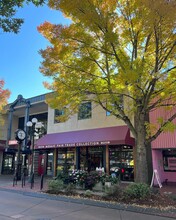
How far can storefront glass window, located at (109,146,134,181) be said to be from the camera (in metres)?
17.0

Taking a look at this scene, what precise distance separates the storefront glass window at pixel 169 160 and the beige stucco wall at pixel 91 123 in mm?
4636

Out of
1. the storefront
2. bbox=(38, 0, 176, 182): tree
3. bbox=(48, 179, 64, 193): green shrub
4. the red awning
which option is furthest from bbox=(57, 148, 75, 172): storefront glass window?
bbox=(38, 0, 176, 182): tree

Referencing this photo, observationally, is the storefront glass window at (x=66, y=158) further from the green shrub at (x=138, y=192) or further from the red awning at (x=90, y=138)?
the green shrub at (x=138, y=192)

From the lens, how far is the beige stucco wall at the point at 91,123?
1747cm

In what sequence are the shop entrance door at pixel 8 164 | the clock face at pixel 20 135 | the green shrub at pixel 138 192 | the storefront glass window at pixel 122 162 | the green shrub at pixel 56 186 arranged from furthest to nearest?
1. the shop entrance door at pixel 8 164
2. the clock face at pixel 20 135
3. the storefront glass window at pixel 122 162
4. the green shrub at pixel 56 186
5. the green shrub at pixel 138 192

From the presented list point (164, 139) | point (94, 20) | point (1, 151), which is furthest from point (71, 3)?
point (1, 151)

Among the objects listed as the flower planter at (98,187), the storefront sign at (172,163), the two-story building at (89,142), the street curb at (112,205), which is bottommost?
the street curb at (112,205)

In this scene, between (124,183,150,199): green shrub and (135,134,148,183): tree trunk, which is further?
(135,134,148,183): tree trunk

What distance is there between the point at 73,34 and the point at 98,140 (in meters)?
8.27

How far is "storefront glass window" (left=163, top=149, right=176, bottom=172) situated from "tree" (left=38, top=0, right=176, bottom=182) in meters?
6.90

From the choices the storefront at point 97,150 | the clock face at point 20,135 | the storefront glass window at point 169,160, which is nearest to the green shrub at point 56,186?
the storefront at point 97,150

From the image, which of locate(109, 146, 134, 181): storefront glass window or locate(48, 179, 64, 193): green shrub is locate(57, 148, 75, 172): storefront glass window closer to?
locate(109, 146, 134, 181): storefront glass window

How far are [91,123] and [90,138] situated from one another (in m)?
2.10

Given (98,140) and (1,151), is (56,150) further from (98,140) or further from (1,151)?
(1,151)
